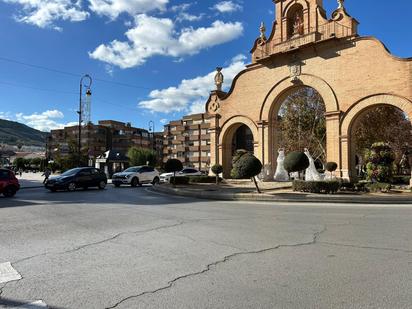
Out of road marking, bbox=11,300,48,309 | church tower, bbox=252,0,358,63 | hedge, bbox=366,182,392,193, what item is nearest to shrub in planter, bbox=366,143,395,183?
hedge, bbox=366,182,392,193

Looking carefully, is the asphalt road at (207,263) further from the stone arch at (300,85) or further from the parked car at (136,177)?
the parked car at (136,177)

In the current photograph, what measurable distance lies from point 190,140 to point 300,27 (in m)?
78.0

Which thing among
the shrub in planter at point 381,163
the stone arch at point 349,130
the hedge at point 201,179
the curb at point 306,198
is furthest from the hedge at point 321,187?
the hedge at point 201,179

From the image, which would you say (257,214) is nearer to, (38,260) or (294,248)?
(294,248)

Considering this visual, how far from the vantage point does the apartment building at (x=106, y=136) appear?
10942cm

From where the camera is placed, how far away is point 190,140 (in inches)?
4092

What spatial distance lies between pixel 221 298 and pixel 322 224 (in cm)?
602

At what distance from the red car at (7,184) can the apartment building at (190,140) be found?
77.8 meters

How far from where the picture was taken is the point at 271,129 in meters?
28.2

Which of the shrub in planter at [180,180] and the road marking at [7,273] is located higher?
the shrub in planter at [180,180]

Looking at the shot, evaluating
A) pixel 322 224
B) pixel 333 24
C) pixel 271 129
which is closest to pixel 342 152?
pixel 271 129

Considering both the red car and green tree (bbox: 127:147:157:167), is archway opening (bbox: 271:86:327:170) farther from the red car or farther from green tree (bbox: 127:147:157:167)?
green tree (bbox: 127:147:157:167)

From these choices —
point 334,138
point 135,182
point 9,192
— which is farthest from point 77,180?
point 334,138

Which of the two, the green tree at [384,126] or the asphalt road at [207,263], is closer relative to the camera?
the asphalt road at [207,263]
